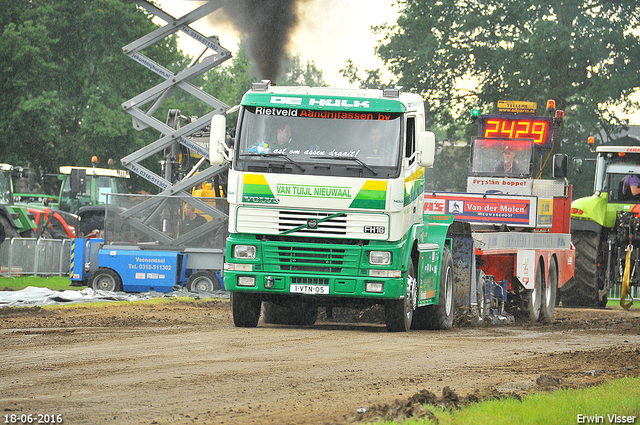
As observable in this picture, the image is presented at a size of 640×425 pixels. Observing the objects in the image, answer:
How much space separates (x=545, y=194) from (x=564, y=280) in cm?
179

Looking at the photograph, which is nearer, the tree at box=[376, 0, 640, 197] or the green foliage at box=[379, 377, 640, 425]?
the green foliage at box=[379, 377, 640, 425]

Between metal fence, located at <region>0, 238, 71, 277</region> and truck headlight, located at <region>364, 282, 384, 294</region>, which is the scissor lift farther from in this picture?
truck headlight, located at <region>364, 282, 384, 294</region>

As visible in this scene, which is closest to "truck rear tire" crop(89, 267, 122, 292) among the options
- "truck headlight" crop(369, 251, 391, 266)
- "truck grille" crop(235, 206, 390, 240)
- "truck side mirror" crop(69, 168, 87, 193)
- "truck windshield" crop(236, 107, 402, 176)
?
"truck side mirror" crop(69, 168, 87, 193)

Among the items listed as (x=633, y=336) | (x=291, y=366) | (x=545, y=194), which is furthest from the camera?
(x=545, y=194)

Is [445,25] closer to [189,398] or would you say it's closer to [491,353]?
[491,353]

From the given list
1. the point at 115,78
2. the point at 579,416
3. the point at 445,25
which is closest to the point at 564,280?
the point at 579,416

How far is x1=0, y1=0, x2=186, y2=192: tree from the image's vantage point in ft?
146

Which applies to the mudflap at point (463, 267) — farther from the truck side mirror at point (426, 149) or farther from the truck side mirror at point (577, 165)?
the truck side mirror at point (577, 165)

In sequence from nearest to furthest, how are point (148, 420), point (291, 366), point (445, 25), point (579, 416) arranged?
1. point (148, 420)
2. point (579, 416)
3. point (291, 366)
4. point (445, 25)

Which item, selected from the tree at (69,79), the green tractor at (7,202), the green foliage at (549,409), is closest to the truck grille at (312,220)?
the green foliage at (549,409)

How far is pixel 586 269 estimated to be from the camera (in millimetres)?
22125

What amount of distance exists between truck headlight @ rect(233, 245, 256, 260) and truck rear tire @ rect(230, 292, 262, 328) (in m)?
0.84

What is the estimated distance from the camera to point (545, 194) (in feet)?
66.2

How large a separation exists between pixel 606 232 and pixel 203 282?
30.0 feet
